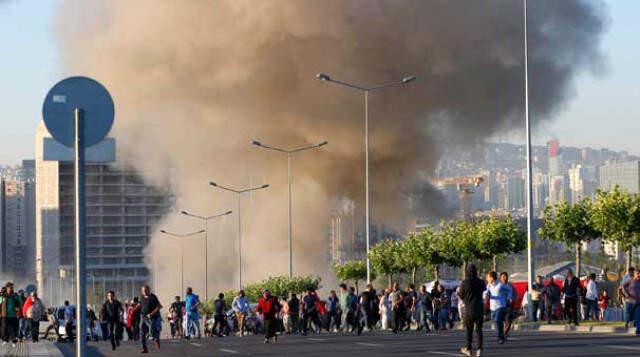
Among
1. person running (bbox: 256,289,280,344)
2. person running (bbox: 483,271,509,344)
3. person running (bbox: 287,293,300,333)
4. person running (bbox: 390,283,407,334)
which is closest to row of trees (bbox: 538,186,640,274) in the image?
person running (bbox: 390,283,407,334)

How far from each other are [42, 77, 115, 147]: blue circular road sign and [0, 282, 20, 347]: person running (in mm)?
17856

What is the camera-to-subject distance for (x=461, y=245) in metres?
53.3

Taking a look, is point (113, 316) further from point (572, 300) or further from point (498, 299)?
point (572, 300)

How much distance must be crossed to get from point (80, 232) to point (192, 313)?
2436 centimetres

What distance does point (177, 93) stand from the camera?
75188mm

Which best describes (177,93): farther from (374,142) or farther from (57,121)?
(57,121)

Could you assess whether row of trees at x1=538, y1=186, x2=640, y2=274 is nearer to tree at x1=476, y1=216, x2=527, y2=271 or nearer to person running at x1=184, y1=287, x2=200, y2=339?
tree at x1=476, y1=216, x2=527, y2=271

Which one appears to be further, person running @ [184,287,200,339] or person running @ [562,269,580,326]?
person running @ [184,287,200,339]

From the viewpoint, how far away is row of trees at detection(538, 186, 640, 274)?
38.4 m

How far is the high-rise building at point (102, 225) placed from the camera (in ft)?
577

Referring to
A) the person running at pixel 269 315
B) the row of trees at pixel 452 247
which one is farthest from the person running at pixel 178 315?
the row of trees at pixel 452 247

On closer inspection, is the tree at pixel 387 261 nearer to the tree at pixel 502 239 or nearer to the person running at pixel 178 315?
the tree at pixel 502 239

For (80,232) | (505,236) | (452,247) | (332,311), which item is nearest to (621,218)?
(332,311)

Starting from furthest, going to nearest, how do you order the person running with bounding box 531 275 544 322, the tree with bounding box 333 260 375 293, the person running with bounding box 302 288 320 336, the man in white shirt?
the tree with bounding box 333 260 375 293
the person running with bounding box 302 288 320 336
the person running with bounding box 531 275 544 322
the man in white shirt
